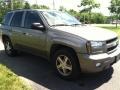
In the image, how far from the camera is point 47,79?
6.17m

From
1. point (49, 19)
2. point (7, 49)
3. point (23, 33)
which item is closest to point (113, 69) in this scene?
point (49, 19)

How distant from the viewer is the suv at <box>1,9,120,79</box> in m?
5.46

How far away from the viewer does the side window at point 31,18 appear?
6.94 meters

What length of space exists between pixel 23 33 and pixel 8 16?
1884 millimetres

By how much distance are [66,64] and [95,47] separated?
949 millimetres

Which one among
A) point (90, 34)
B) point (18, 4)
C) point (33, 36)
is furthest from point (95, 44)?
point (18, 4)

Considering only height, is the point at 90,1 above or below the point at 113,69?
above

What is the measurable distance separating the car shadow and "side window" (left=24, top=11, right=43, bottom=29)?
4.19ft

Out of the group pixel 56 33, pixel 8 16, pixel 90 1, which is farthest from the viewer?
pixel 90 1

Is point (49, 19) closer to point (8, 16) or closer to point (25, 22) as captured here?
point (25, 22)

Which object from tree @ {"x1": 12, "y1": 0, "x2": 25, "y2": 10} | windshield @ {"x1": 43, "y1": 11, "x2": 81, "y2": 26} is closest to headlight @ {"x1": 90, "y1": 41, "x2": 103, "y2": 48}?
windshield @ {"x1": 43, "y1": 11, "x2": 81, "y2": 26}

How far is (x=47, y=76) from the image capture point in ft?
21.0

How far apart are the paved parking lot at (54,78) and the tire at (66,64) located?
171 mm

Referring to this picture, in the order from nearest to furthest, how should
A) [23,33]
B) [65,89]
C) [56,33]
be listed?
[65,89] < [56,33] < [23,33]
